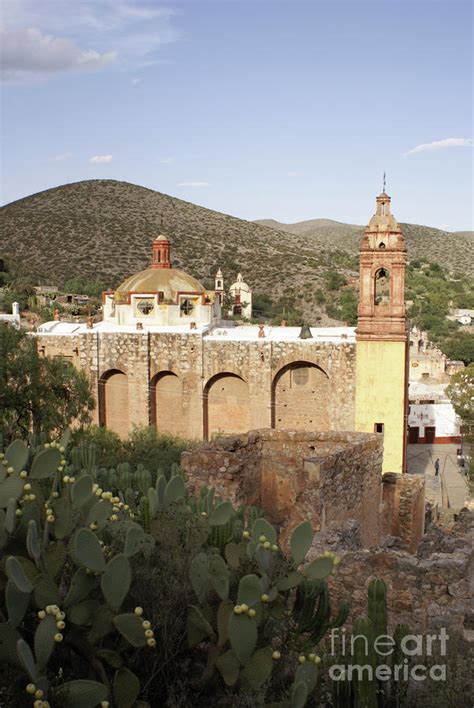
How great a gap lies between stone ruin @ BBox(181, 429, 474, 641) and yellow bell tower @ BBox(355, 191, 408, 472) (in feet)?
17.1

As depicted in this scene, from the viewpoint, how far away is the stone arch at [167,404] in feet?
64.3

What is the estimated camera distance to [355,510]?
9828mm

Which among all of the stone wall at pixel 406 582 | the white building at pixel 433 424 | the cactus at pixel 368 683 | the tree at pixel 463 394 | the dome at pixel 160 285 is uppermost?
the dome at pixel 160 285

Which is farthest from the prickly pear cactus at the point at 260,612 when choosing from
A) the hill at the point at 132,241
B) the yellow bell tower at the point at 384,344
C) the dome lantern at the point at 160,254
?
the hill at the point at 132,241

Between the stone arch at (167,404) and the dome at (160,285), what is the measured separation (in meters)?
2.60

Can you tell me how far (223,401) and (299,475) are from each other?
9.76 m

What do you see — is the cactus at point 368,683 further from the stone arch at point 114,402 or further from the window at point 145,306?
the window at point 145,306

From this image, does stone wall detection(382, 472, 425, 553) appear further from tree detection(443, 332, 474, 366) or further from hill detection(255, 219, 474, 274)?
hill detection(255, 219, 474, 274)

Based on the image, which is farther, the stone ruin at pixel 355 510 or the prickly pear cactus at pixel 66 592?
the stone ruin at pixel 355 510

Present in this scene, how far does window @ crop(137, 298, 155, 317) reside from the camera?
821 inches

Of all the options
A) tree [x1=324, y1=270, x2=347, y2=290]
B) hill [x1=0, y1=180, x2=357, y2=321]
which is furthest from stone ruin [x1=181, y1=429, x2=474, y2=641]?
tree [x1=324, y1=270, x2=347, y2=290]

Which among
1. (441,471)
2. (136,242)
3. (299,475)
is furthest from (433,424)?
(136,242)

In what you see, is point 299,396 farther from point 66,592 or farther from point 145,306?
point 66,592

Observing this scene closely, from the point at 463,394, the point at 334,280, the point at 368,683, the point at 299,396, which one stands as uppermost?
the point at 334,280
